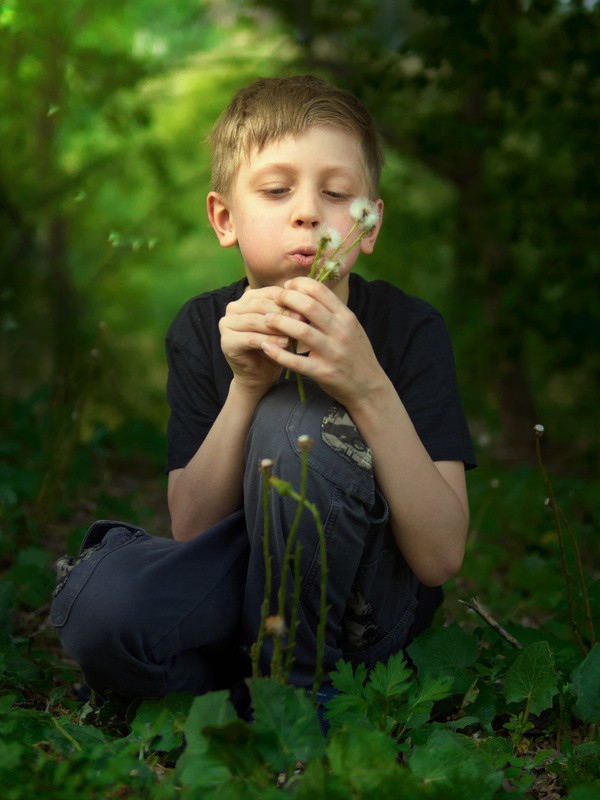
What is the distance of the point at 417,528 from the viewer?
67.9 inches

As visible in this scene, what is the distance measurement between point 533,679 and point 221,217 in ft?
3.66

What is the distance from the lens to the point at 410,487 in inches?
66.5

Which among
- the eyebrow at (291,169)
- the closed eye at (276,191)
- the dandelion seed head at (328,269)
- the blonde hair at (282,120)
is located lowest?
the dandelion seed head at (328,269)

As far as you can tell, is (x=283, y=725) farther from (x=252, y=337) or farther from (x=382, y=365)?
(x=382, y=365)

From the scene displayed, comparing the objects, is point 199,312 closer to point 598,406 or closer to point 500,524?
point 500,524

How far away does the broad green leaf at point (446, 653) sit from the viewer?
181 cm

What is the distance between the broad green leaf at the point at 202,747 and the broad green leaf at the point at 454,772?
0.29m

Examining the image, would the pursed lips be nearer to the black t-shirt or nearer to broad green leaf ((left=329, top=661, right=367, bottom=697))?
the black t-shirt

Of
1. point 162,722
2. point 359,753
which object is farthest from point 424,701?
point 162,722

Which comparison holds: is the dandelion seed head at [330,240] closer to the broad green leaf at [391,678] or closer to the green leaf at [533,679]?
the broad green leaf at [391,678]

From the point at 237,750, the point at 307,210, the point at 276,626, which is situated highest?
the point at 307,210

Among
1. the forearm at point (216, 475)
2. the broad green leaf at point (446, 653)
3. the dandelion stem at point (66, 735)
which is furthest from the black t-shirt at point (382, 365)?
the dandelion stem at point (66, 735)

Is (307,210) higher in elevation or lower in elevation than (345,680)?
higher

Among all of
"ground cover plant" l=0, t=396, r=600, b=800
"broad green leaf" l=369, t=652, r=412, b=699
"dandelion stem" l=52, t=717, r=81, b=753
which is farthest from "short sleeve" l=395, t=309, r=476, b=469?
"dandelion stem" l=52, t=717, r=81, b=753
